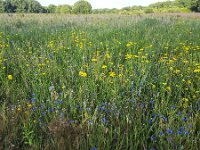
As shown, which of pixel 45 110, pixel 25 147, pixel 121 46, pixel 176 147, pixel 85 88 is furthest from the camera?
pixel 121 46

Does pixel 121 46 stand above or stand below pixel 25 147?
above

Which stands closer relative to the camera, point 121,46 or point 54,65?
point 54,65

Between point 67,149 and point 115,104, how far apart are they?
0.80 metres

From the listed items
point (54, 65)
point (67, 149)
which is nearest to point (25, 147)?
point (67, 149)

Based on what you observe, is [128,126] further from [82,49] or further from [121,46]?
[121,46]

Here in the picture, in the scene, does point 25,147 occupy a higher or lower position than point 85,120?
lower

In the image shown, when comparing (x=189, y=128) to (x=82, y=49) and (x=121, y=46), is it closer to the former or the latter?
(x=82, y=49)

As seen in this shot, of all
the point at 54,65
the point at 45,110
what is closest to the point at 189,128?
the point at 45,110

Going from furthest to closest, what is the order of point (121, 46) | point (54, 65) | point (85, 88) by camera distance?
point (121, 46), point (54, 65), point (85, 88)

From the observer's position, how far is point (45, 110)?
7.75ft

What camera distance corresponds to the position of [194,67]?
353 cm

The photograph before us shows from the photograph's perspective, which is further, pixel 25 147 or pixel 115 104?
pixel 115 104

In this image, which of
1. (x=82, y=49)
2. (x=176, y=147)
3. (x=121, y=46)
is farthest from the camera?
(x=121, y=46)

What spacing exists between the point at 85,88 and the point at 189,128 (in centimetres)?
111
